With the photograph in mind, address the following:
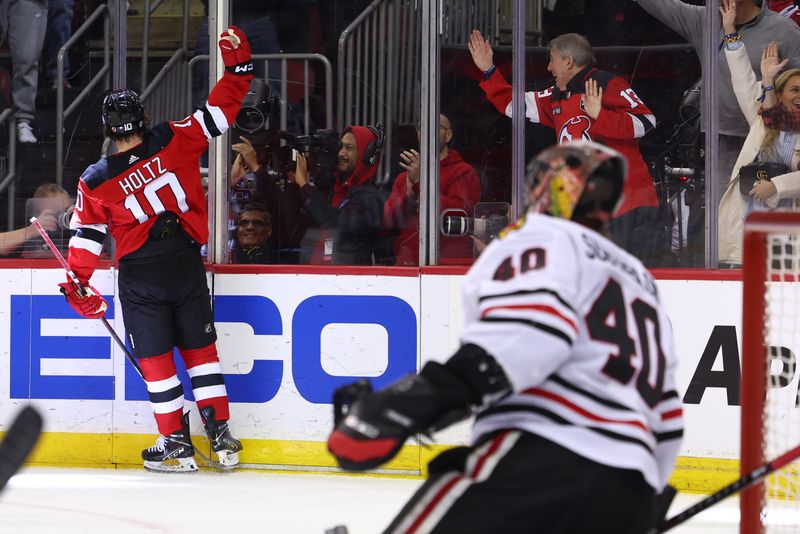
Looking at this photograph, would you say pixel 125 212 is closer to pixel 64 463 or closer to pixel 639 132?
pixel 64 463

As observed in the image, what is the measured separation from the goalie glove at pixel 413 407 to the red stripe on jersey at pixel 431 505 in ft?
0.43

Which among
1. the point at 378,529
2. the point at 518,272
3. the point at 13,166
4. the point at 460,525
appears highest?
the point at 13,166

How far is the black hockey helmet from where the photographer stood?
180 inches

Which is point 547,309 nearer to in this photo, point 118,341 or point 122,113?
point 122,113

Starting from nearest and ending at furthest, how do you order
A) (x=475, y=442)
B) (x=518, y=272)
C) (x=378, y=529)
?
(x=518, y=272) < (x=475, y=442) < (x=378, y=529)

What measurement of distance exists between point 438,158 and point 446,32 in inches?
19.2

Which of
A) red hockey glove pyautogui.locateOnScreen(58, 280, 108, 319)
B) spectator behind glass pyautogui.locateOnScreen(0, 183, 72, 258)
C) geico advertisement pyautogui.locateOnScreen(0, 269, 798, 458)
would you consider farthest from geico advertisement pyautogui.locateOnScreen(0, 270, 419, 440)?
red hockey glove pyautogui.locateOnScreen(58, 280, 108, 319)

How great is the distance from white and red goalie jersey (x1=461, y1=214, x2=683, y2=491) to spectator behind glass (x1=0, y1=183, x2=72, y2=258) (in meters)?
3.48

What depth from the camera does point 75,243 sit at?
4.59 meters

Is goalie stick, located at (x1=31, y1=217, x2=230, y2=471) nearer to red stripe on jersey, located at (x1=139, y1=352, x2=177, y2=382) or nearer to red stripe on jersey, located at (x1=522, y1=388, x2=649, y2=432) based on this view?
red stripe on jersey, located at (x1=139, y1=352, x2=177, y2=382)

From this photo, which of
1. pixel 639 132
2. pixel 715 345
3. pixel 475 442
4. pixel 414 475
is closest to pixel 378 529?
pixel 414 475

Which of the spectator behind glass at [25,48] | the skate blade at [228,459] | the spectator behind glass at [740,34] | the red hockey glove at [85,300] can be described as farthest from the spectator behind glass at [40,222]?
the spectator behind glass at [740,34]

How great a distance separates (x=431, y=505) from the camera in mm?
1769

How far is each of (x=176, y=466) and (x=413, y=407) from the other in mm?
3264
